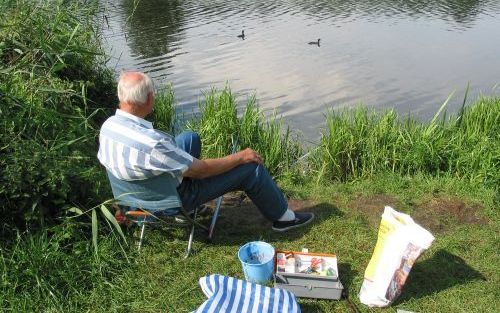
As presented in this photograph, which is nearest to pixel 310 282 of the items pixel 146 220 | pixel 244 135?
pixel 146 220

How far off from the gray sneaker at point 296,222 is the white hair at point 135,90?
1.41 m

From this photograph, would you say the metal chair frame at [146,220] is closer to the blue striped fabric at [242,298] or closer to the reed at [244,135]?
the blue striped fabric at [242,298]

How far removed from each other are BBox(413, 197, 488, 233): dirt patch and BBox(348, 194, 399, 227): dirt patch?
0.24m

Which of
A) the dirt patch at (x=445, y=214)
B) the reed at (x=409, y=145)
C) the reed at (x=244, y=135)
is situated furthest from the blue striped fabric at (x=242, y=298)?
the reed at (x=244, y=135)

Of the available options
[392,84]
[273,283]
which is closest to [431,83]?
[392,84]

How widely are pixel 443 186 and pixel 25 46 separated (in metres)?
3.95

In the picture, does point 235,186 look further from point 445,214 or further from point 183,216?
point 445,214

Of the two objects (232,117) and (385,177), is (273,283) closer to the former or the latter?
(385,177)

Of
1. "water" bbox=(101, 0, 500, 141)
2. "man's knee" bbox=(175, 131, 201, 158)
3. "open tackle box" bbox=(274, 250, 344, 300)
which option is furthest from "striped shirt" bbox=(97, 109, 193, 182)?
"water" bbox=(101, 0, 500, 141)

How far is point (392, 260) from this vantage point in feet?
9.22

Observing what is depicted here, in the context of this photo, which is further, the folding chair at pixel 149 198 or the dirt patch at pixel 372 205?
the dirt patch at pixel 372 205

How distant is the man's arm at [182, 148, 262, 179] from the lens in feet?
10.0

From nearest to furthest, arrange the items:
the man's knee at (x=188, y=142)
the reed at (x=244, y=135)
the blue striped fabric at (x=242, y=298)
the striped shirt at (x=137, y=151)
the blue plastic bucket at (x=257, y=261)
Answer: the blue striped fabric at (x=242, y=298) < the striped shirt at (x=137, y=151) < the blue plastic bucket at (x=257, y=261) < the man's knee at (x=188, y=142) < the reed at (x=244, y=135)

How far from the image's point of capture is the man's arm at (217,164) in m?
3.05
